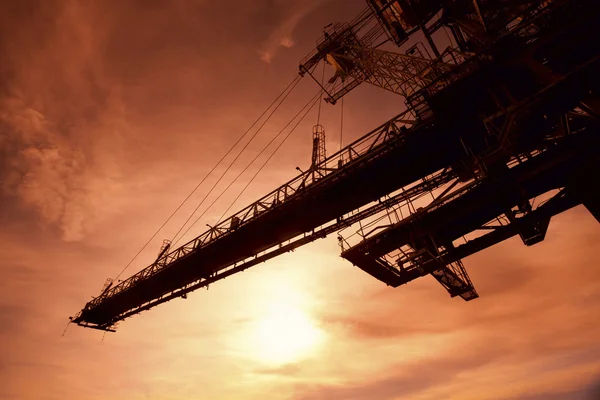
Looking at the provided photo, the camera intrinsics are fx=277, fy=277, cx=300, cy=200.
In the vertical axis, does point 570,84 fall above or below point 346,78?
below

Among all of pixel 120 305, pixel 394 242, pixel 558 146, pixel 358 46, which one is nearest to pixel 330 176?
pixel 394 242

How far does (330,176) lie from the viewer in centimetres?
965

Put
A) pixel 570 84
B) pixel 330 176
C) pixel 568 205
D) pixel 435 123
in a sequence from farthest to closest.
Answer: pixel 330 176, pixel 435 123, pixel 568 205, pixel 570 84

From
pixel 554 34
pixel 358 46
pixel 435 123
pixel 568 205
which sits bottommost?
pixel 568 205

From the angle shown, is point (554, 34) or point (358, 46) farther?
point (358, 46)

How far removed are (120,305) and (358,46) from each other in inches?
855

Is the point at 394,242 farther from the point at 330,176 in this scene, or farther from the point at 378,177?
the point at 330,176

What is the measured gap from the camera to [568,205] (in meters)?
6.50

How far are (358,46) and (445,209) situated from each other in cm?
1123

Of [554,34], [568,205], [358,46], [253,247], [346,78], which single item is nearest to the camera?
[554,34]

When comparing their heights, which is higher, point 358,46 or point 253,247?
point 358,46

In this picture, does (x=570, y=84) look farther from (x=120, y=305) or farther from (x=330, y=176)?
(x=120, y=305)

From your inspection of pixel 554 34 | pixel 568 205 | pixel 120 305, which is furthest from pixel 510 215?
pixel 120 305

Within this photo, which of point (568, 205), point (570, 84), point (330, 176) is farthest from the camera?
point (330, 176)
